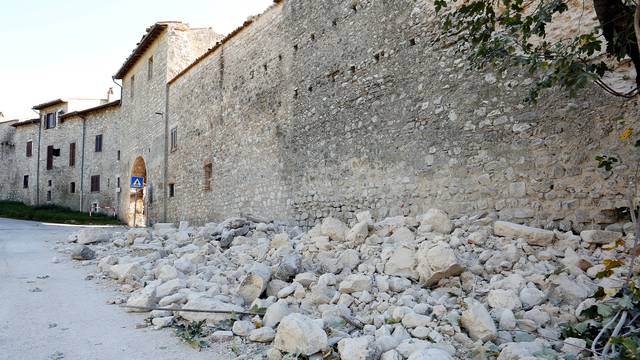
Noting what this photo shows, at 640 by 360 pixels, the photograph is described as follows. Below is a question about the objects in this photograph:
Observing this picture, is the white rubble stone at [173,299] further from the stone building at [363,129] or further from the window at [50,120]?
the window at [50,120]

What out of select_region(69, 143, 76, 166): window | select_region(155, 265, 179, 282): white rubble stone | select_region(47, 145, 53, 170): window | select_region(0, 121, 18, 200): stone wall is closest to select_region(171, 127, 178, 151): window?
select_region(155, 265, 179, 282): white rubble stone

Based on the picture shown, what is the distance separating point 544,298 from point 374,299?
1498 millimetres

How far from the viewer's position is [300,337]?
3.45 metres

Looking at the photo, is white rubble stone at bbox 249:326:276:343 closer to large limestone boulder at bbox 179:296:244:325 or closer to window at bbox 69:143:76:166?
large limestone boulder at bbox 179:296:244:325

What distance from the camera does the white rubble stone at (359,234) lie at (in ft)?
19.5

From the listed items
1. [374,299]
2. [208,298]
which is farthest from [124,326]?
[374,299]

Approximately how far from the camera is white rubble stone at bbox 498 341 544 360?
308 centimetres

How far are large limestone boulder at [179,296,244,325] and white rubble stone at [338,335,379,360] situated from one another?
58.1 inches

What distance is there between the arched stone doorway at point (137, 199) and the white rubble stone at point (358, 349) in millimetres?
19724

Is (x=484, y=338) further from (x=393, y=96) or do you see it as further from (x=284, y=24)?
(x=284, y=24)

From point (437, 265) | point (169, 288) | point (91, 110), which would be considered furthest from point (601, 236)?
point (91, 110)

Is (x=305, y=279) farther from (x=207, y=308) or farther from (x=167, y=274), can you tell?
(x=167, y=274)

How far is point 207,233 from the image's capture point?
8.64m

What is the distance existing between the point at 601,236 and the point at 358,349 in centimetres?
328
